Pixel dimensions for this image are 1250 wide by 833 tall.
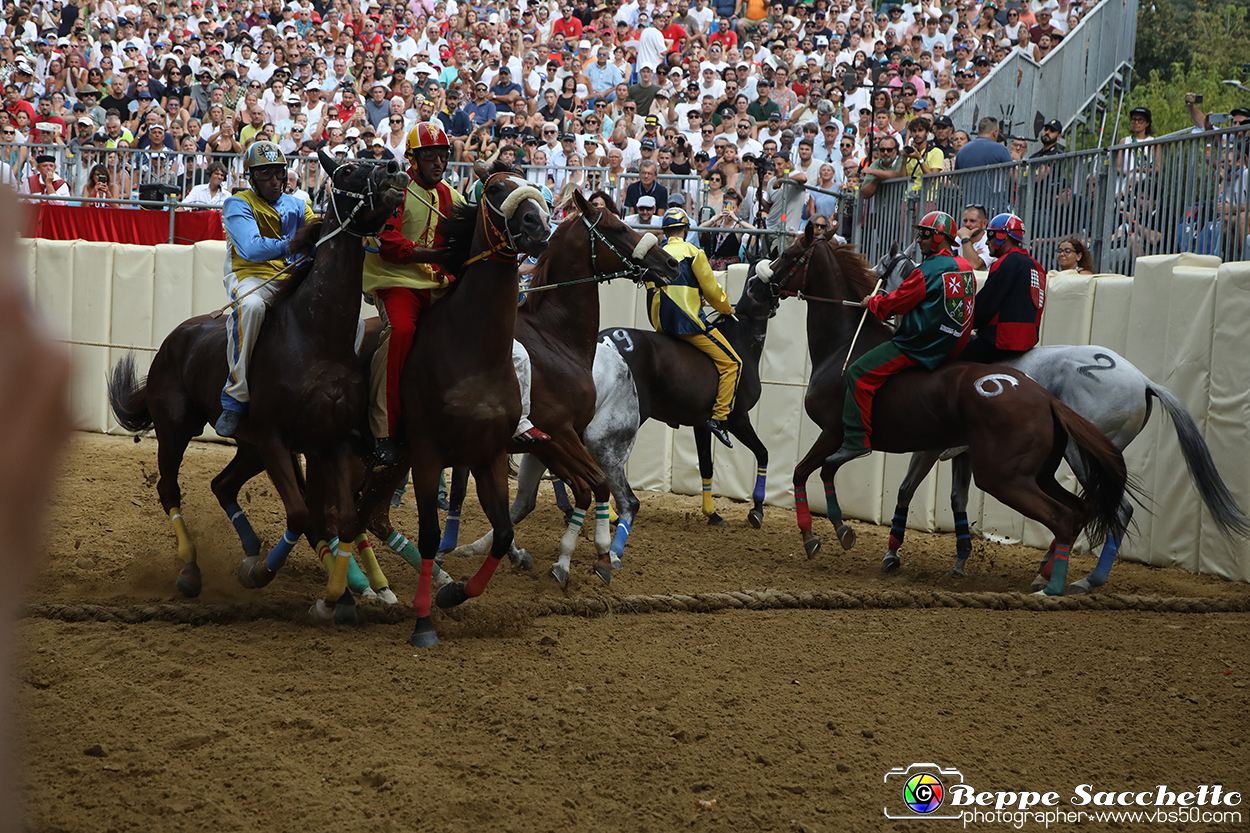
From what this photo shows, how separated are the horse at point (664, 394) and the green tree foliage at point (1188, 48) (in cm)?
1893

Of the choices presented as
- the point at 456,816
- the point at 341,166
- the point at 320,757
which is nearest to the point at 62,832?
the point at 320,757

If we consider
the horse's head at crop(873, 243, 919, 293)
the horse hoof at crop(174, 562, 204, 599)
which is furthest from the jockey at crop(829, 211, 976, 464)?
the horse hoof at crop(174, 562, 204, 599)

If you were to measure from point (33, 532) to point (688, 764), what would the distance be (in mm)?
3780

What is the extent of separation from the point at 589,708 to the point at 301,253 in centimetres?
320

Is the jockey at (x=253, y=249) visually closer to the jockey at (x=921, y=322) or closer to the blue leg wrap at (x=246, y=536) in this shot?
the blue leg wrap at (x=246, y=536)

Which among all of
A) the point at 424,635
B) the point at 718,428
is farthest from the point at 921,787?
the point at 718,428

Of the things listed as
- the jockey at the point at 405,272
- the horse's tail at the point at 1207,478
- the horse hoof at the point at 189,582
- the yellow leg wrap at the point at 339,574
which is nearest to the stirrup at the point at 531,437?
the jockey at the point at 405,272

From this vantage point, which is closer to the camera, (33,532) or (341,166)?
(33,532)

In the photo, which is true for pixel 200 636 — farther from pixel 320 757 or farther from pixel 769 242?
pixel 769 242

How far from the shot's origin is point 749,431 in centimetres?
1054

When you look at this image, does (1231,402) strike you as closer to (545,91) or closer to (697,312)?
(697,312)

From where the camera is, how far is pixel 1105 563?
25.0 feet

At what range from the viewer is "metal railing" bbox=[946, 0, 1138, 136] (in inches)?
590

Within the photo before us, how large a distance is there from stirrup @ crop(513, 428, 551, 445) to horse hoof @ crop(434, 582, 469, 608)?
38.8 inches
